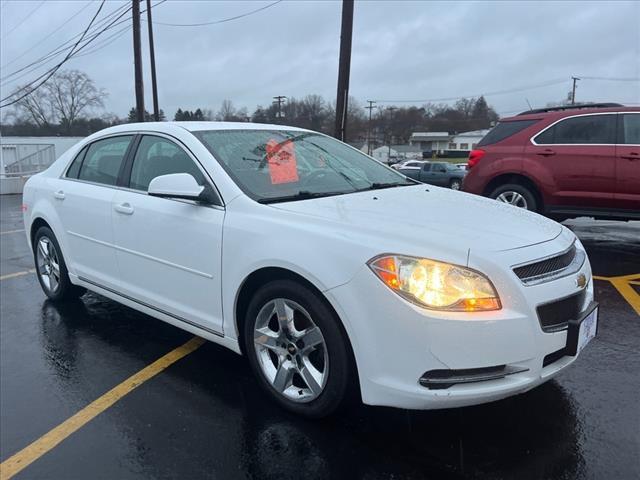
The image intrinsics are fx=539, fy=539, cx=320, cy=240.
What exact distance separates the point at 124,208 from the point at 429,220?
220 cm

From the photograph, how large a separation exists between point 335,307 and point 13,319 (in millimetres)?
3404

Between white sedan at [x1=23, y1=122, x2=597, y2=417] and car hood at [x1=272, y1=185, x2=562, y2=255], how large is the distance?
1 cm

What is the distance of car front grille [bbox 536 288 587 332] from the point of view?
8.19 feet

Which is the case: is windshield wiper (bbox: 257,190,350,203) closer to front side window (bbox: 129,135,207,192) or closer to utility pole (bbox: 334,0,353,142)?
front side window (bbox: 129,135,207,192)

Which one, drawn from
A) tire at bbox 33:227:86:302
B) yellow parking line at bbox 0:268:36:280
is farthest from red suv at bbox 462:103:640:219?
yellow parking line at bbox 0:268:36:280

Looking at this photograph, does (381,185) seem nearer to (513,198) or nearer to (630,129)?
(513,198)

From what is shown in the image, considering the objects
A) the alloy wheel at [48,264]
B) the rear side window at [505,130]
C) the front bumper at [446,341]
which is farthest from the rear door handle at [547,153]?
the alloy wheel at [48,264]

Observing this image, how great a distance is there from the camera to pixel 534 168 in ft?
24.0

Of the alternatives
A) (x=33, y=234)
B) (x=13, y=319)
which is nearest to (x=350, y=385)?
(x=13, y=319)

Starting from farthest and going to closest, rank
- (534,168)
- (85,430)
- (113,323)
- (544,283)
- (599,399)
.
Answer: (534,168) < (113,323) < (599,399) < (85,430) < (544,283)

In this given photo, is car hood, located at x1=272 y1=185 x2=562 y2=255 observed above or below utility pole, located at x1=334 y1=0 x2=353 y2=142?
below

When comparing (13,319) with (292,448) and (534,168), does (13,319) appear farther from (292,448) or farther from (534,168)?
(534,168)

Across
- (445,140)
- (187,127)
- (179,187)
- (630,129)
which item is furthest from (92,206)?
(445,140)

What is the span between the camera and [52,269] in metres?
4.92
